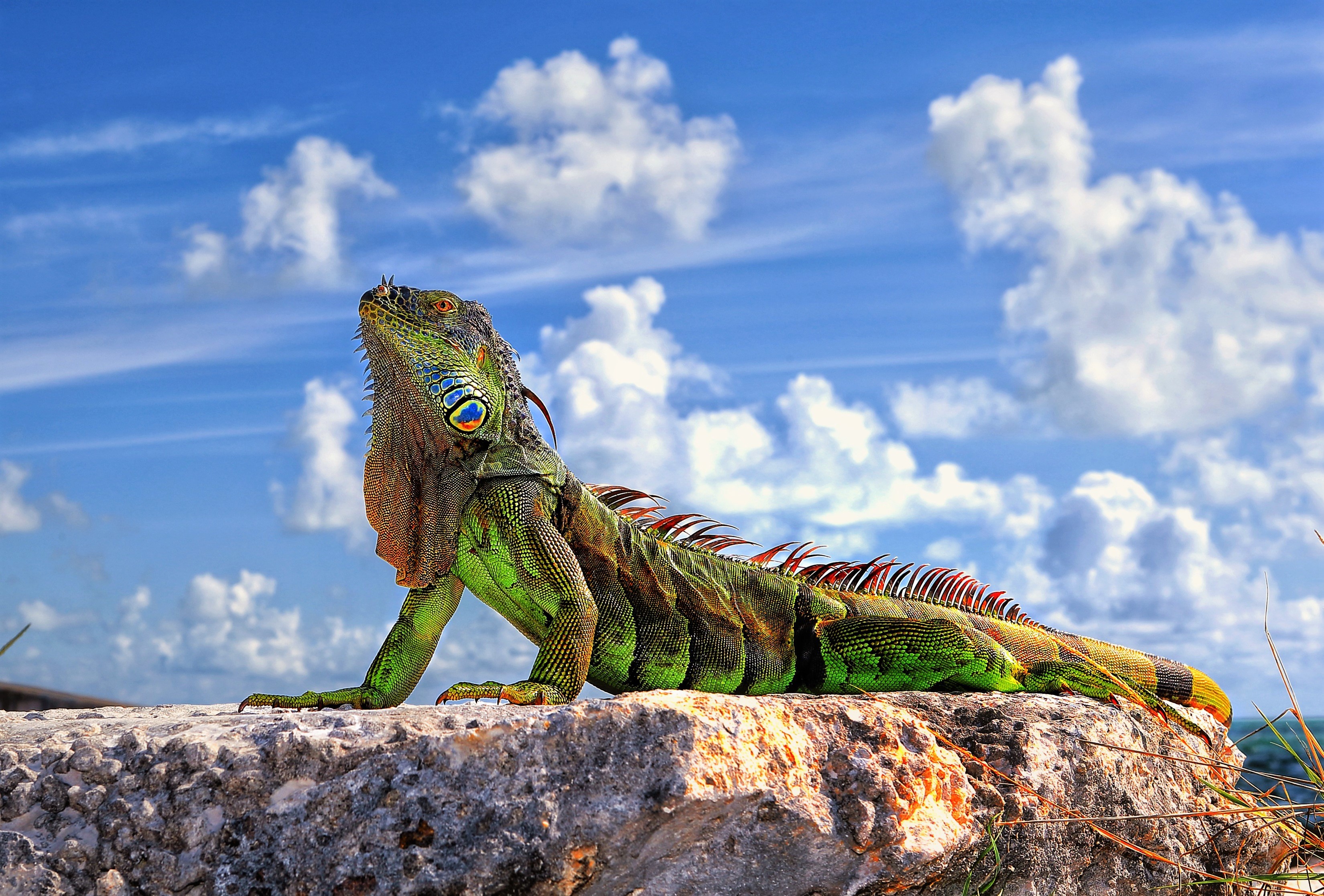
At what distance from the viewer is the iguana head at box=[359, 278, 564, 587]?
266 inches

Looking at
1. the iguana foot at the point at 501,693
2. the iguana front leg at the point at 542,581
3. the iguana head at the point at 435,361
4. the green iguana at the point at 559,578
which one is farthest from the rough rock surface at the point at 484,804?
the iguana head at the point at 435,361

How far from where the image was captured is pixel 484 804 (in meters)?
4.45

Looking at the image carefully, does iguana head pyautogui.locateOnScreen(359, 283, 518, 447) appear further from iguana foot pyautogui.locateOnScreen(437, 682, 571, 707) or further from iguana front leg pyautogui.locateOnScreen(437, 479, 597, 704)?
iguana foot pyautogui.locateOnScreen(437, 682, 571, 707)

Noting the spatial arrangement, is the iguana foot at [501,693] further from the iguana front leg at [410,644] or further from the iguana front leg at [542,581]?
the iguana front leg at [410,644]

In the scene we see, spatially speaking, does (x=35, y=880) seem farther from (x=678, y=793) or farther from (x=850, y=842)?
(x=850, y=842)

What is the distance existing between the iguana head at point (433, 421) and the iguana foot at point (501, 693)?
137 cm

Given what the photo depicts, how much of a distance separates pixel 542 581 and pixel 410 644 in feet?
4.06

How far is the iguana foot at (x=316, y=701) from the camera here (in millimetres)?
6500

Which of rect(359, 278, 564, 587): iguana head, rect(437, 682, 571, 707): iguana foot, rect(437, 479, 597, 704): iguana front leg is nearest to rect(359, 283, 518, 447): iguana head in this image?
rect(359, 278, 564, 587): iguana head

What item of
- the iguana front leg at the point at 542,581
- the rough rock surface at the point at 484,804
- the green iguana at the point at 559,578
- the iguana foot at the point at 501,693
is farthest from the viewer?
the green iguana at the point at 559,578

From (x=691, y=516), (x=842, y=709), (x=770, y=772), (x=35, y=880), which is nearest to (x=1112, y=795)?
(x=842, y=709)

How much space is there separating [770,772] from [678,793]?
57 cm

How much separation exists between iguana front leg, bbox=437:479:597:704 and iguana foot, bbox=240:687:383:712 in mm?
981

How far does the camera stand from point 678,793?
4.48 m
